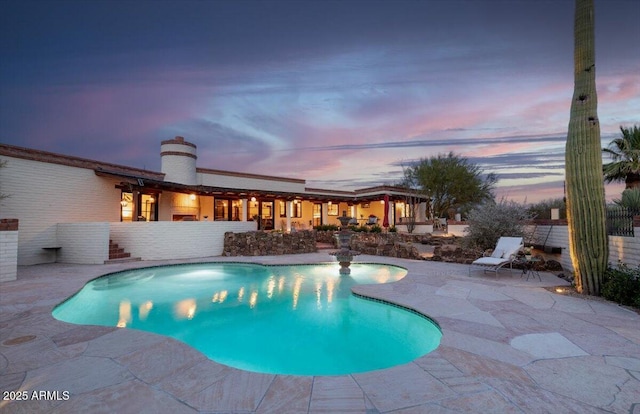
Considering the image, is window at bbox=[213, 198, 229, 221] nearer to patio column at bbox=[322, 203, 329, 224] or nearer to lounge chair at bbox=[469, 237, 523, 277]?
patio column at bbox=[322, 203, 329, 224]

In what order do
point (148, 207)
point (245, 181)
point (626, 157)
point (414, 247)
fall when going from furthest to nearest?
point (245, 181) → point (626, 157) → point (148, 207) → point (414, 247)

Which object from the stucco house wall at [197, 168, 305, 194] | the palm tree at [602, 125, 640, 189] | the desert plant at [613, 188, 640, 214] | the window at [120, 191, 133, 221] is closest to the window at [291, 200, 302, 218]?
the stucco house wall at [197, 168, 305, 194]

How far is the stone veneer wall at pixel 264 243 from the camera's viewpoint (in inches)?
555

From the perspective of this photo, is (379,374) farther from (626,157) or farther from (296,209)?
(626,157)

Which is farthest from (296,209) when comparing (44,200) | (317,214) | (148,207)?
(44,200)

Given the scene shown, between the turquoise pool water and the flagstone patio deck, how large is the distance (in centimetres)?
73

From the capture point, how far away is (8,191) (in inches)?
418

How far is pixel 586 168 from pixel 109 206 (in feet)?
56.3

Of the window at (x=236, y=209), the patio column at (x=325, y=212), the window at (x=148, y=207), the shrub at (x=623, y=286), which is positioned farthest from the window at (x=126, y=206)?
the shrub at (x=623, y=286)

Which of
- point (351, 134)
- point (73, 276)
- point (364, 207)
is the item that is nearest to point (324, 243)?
point (351, 134)

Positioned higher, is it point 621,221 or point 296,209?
point 296,209

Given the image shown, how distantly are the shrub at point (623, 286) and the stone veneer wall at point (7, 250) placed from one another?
13.8m

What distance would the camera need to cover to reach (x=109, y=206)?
45.9ft

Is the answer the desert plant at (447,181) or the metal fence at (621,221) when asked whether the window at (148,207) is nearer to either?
the metal fence at (621,221)
